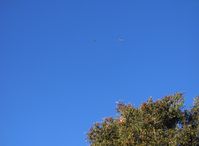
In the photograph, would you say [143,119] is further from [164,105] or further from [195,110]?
[195,110]

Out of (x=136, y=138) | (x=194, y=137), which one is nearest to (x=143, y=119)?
(x=136, y=138)

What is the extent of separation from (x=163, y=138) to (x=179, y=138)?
1.63 m

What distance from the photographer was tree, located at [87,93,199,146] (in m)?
43.8

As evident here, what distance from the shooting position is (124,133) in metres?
45.2

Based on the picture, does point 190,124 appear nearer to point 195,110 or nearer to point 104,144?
point 195,110

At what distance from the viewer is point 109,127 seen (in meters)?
48.2

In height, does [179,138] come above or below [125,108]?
below

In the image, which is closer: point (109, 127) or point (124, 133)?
point (124, 133)

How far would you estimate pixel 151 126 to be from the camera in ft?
149

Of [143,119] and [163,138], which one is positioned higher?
[143,119]

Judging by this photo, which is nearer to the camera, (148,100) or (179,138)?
(179,138)

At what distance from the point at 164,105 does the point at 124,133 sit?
543cm

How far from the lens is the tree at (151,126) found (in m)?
43.8

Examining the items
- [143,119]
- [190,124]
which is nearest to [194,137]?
[190,124]
